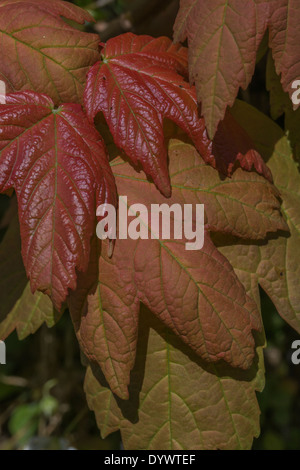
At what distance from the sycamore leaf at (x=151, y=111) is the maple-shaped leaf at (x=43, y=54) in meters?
0.03

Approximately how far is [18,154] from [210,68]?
30 centimetres

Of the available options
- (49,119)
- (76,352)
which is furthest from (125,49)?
(76,352)

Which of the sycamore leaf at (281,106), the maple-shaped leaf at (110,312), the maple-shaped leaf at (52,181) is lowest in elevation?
the maple-shaped leaf at (110,312)

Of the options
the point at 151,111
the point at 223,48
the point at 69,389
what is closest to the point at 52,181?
the point at 151,111

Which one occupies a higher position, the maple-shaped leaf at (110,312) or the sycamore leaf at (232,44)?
the sycamore leaf at (232,44)

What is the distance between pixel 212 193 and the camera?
77cm

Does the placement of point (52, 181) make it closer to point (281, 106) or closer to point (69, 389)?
point (281, 106)

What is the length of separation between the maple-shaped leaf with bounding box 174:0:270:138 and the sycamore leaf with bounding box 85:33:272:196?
0.06 m


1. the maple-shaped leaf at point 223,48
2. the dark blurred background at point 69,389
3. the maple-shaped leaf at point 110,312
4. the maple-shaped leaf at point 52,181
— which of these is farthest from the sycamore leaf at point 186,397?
the dark blurred background at point 69,389

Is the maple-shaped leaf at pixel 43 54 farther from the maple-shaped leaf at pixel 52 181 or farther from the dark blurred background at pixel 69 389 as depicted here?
the dark blurred background at pixel 69 389

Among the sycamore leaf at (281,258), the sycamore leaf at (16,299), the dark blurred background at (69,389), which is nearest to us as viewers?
the sycamore leaf at (281,258)

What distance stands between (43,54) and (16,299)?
46cm

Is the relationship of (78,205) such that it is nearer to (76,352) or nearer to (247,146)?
(247,146)

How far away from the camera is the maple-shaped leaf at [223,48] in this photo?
662 mm
